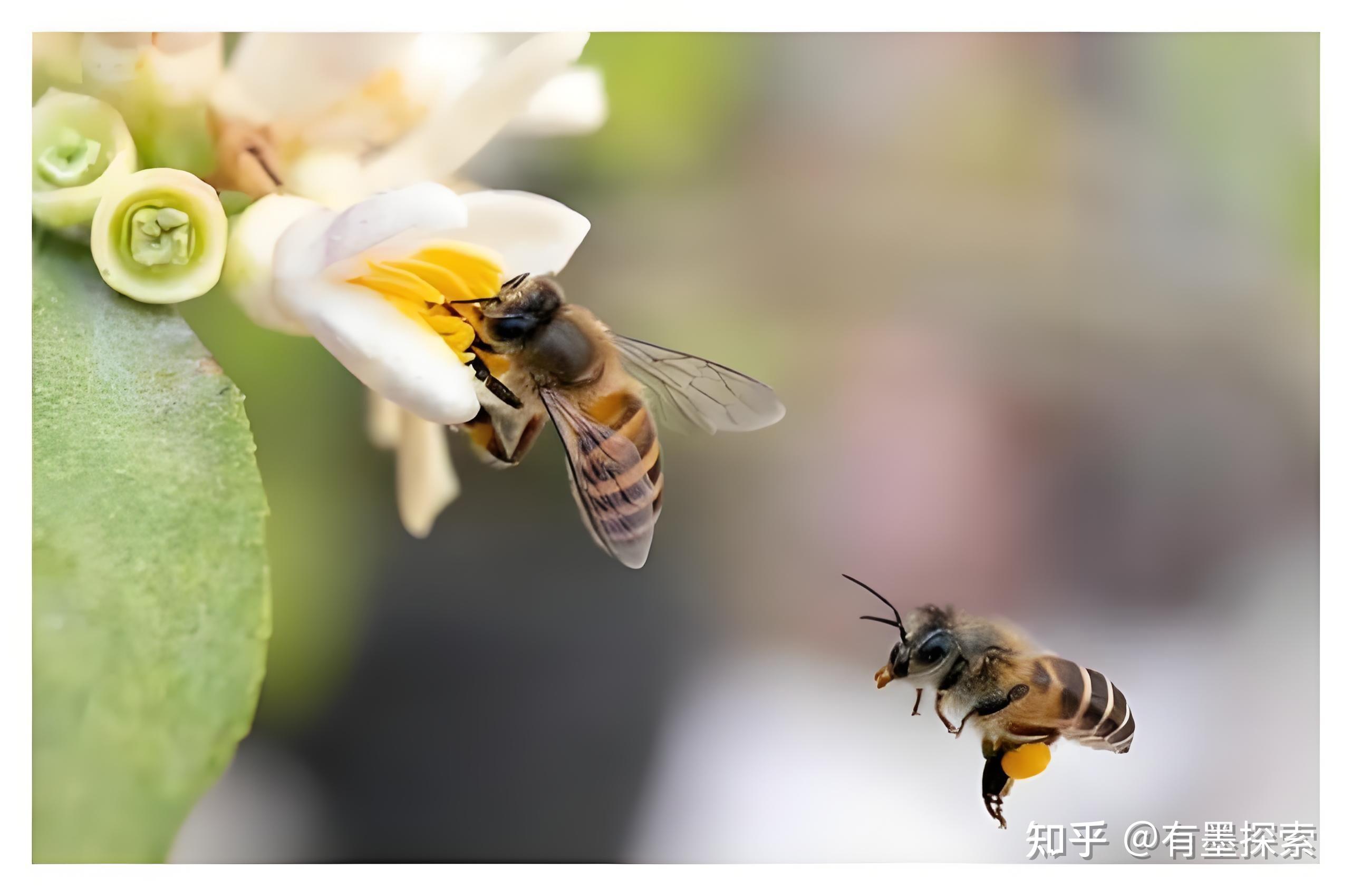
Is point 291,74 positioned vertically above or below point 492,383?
above

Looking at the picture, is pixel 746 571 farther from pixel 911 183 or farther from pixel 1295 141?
pixel 1295 141

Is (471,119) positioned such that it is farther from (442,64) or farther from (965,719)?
(965,719)

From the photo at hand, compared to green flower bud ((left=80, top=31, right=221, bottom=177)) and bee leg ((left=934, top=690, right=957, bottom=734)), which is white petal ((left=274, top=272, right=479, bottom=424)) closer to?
green flower bud ((left=80, top=31, right=221, bottom=177))

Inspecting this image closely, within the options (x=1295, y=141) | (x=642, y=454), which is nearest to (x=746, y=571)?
(x=642, y=454)

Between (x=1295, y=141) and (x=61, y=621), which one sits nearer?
(x=61, y=621)

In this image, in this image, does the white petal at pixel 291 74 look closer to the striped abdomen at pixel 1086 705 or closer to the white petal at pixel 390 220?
the white petal at pixel 390 220

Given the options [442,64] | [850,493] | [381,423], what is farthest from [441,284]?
[850,493]

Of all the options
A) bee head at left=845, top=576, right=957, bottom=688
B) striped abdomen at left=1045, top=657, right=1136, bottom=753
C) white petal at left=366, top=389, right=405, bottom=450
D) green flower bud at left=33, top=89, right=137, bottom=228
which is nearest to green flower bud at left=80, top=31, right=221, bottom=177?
green flower bud at left=33, top=89, right=137, bottom=228
